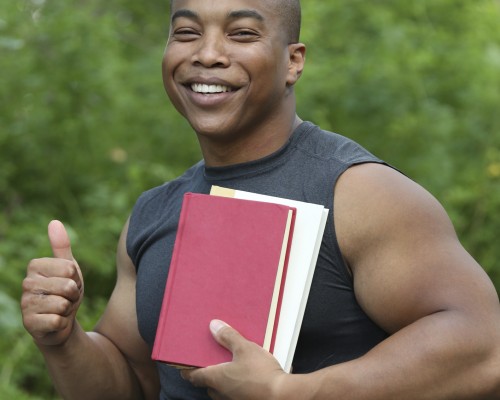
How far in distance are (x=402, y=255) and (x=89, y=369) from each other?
1018mm

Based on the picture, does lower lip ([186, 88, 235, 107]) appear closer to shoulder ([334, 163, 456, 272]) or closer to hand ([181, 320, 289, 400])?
shoulder ([334, 163, 456, 272])

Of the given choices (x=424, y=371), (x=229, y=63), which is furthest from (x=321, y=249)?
(x=229, y=63)

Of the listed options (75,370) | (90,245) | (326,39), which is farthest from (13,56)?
(75,370)

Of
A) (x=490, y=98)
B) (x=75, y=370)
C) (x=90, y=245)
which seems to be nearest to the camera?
(x=75, y=370)

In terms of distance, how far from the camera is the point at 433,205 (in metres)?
2.60

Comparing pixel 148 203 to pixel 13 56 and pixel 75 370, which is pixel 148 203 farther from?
pixel 13 56

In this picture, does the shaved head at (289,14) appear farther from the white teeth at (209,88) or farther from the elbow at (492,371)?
the elbow at (492,371)

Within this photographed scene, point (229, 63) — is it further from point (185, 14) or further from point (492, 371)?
point (492, 371)

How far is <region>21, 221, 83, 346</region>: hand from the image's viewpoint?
277 centimetres

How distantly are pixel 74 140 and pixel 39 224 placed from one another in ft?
1.73

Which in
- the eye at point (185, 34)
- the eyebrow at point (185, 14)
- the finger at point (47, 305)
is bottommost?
the finger at point (47, 305)

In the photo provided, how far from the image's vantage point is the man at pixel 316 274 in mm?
2443

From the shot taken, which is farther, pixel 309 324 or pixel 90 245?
pixel 90 245

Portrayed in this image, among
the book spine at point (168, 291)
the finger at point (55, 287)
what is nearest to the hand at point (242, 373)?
the book spine at point (168, 291)
